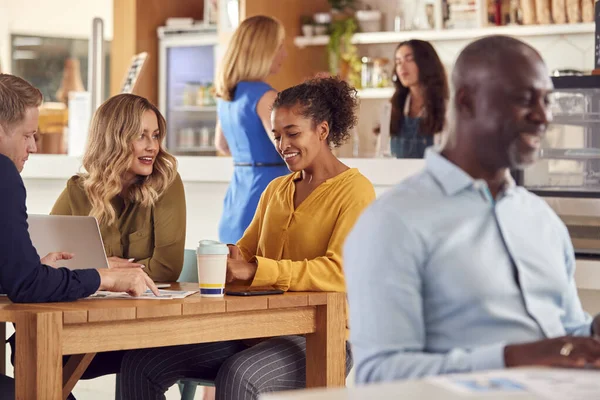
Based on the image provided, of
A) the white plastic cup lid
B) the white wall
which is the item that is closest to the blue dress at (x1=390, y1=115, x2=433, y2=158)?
the white plastic cup lid

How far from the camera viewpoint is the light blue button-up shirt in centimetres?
135

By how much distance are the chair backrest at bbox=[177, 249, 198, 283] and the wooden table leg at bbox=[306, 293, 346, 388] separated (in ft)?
2.03

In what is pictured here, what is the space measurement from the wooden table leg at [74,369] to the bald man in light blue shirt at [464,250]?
1055 millimetres

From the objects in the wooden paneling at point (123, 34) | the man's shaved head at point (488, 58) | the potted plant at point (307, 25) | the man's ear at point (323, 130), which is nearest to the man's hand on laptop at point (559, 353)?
the man's shaved head at point (488, 58)

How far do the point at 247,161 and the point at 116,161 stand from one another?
1125mm

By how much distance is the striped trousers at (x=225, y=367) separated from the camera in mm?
2340

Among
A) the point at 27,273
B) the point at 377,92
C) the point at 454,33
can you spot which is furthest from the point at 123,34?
the point at 27,273

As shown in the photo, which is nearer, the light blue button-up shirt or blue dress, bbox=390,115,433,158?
the light blue button-up shirt

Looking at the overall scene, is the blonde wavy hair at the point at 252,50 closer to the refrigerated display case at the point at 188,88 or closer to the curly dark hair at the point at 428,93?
the curly dark hair at the point at 428,93

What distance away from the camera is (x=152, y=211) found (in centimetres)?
269

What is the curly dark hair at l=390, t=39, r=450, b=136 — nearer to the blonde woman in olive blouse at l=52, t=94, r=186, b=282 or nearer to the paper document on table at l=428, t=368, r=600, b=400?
the blonde woman in olive blouse at l=52, t=94, r=186, b=282

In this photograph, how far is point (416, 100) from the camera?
4297mm

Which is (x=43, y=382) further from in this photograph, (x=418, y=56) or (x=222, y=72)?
(x=418, y=56)

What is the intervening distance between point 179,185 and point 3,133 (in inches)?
24.2
